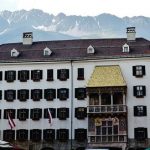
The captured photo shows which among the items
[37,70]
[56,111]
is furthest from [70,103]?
[37,70]

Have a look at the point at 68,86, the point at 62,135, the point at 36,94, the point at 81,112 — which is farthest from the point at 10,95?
the point at 81,112

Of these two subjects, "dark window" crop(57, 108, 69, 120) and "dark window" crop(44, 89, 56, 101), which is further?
"dark window" crop(44, 89, 56, 101)

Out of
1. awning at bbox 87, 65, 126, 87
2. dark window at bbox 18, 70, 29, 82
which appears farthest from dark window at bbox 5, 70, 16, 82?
awning at bbox 87, 65, 126, 87

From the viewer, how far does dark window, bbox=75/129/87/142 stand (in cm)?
7394

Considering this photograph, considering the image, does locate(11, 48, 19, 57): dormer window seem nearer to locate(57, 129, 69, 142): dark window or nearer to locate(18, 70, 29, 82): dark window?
locate(18, 70, 29, 82): dark window

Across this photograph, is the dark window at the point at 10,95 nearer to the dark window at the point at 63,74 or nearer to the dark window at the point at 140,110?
the dark window at the point at 63,74

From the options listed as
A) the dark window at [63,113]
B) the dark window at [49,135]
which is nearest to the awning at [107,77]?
the dark window at [63,113]

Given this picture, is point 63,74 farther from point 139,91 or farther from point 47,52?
point 139,91

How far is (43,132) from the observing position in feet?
247

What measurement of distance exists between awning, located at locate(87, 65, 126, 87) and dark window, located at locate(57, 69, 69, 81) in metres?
4.36

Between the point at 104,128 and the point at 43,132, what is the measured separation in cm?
1005

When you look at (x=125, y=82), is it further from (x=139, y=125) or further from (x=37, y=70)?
(x=37, y=70)

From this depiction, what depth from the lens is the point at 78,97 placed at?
247 feet

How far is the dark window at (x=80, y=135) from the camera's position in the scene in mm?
73938
